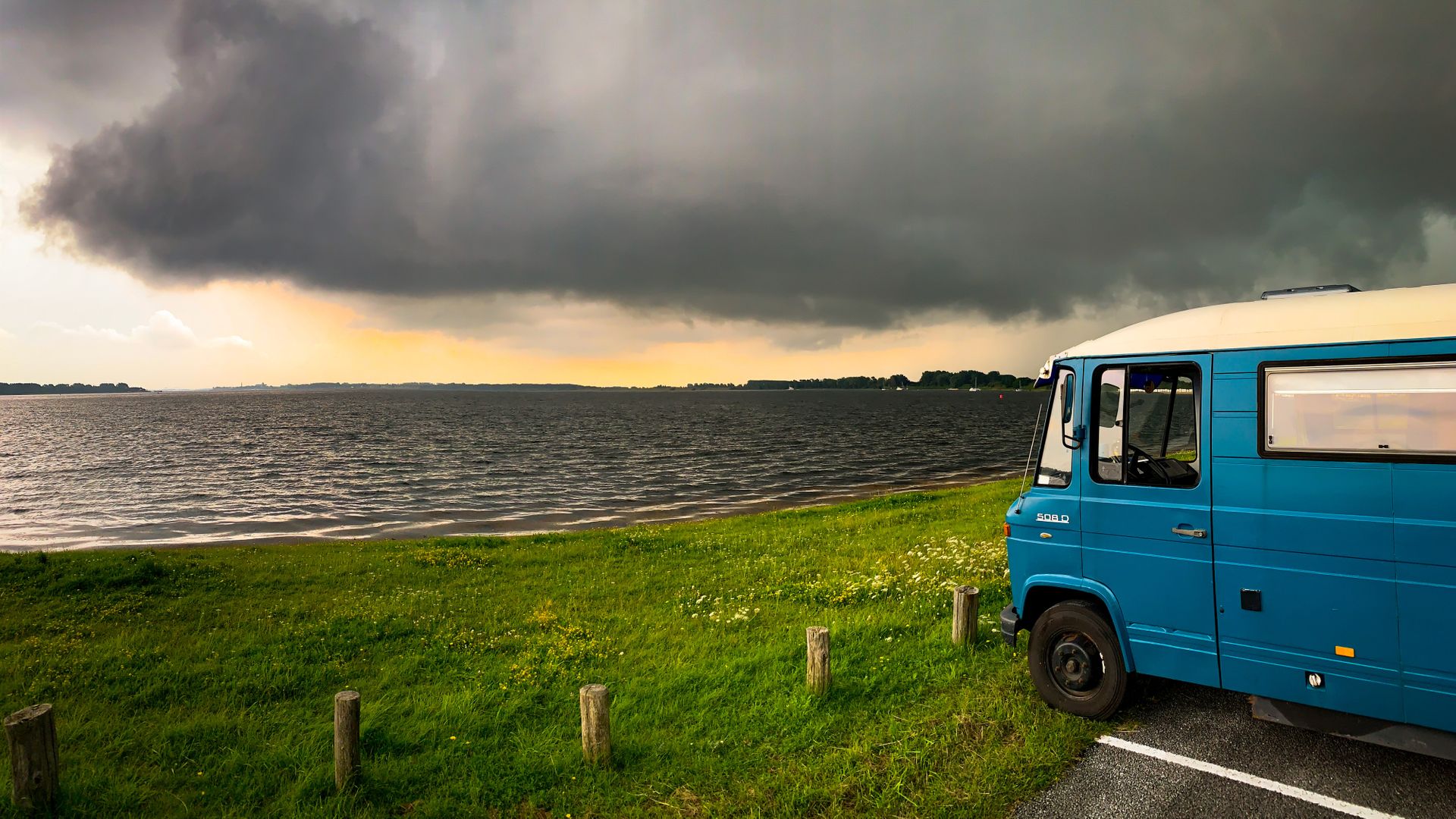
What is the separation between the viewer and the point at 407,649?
1269cm

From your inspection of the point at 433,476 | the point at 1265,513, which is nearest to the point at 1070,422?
the point at 1265,513

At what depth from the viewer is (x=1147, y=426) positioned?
8.48 meters

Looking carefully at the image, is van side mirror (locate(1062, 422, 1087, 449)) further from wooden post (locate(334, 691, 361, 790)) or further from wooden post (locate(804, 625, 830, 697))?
wooden post (locate(334, 691, 361, 790))

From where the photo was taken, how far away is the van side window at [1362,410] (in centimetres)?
620

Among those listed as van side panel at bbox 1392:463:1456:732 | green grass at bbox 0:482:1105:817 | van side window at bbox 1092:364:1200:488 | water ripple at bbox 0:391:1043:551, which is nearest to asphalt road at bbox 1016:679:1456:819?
green grass at bbox 0:482:1105:817

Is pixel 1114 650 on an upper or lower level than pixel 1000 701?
upper

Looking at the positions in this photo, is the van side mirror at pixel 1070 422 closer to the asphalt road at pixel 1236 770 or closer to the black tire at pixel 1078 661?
the black tire at pixel 1078 661

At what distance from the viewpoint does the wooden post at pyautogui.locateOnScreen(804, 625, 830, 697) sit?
30.8 feet

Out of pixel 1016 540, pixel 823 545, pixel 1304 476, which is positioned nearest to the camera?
pixel 1304 476

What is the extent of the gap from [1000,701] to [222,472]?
6502cm

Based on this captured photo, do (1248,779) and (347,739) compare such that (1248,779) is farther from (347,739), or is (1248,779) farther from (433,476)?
(433,476)

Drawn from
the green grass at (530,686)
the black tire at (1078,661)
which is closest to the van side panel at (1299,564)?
the black tire at (1078,661)

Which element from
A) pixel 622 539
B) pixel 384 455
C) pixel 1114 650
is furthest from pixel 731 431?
pixel 1114 650

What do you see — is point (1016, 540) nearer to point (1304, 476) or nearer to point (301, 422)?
point (1304, 476)
